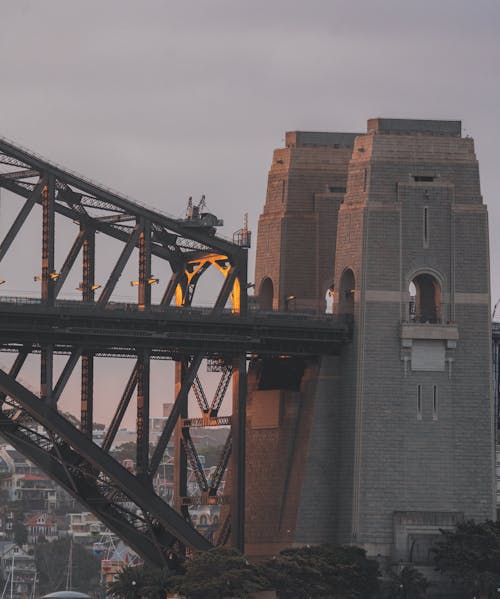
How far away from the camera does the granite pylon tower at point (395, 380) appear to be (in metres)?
172

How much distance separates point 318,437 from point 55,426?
20.8 meters

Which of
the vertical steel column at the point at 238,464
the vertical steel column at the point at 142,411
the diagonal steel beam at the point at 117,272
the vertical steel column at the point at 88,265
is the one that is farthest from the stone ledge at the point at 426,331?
the vertical steel column at the point at 88,265

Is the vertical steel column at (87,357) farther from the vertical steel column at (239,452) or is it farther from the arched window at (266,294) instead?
the arched window at (266,294)

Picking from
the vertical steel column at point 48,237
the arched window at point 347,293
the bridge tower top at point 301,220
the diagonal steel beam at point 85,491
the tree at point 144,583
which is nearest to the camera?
the tree at point 144,583

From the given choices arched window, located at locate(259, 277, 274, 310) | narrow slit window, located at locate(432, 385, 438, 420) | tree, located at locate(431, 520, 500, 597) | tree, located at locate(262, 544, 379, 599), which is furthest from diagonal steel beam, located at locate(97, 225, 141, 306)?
tree, located at locate(431, 520, 500, 597)

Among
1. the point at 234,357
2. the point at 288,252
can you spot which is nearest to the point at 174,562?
the point at 234,357

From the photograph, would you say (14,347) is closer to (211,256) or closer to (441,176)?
(211,256)

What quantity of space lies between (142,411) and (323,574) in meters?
17.1

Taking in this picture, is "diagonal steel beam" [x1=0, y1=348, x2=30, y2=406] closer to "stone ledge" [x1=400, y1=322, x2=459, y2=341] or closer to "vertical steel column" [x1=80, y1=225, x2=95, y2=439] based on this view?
"vertical steel column" [x1=80, y1=225, x2=95, y2=439]

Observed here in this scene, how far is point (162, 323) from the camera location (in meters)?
168

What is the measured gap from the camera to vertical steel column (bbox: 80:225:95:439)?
561 ft

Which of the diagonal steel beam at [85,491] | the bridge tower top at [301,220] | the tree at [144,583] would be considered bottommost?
the tree at [144,583]

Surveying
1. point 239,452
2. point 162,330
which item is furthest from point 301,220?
point 239,452

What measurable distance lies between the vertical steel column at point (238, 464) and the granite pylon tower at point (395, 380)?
5.13m
